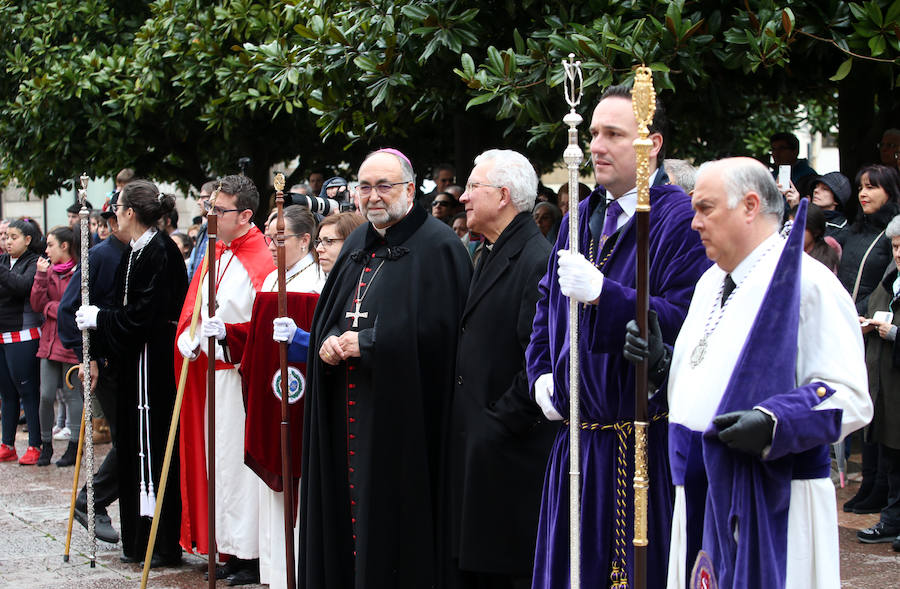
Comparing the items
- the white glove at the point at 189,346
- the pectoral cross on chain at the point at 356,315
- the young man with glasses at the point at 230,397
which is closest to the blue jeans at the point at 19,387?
the young man with glasses at the point at 230,397

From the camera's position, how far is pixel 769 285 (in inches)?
127

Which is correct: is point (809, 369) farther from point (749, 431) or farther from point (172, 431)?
point (172, 431)

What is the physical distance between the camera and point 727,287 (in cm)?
348

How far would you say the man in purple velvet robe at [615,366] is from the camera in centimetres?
383

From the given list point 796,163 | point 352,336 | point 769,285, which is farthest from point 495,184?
point 796,163

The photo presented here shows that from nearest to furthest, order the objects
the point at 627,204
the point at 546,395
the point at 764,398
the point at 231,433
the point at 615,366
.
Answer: the point at 764,398 → the point at 615,366 → the point at 627,204 → the point at 546,395 → the point at 231,433

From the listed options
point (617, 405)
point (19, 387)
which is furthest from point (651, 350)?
point (19, 387)

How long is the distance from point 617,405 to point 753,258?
2.58ft

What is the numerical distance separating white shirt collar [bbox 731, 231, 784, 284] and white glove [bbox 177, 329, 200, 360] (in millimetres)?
3782

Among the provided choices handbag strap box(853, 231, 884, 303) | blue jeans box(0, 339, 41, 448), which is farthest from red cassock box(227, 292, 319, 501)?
blue jeans box(0, 339, 41, 448)

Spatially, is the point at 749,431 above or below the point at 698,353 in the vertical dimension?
below

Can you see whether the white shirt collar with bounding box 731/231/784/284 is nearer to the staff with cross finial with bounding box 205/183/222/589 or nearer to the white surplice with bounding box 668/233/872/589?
the white surplice with bounding box 668/233/872/589

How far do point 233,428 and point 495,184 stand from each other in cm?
252

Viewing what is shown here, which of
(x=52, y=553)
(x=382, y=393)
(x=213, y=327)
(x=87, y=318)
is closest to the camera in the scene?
(x=382, y=393)
